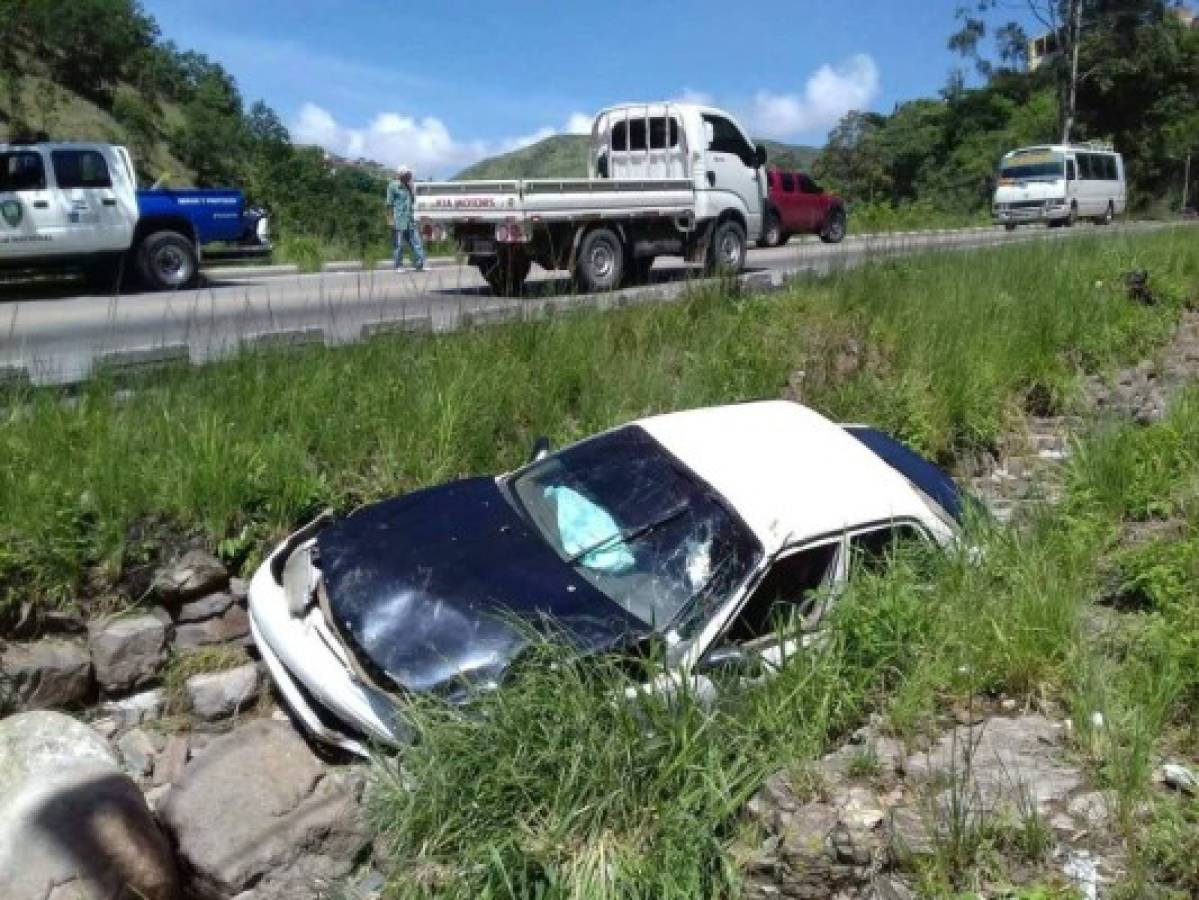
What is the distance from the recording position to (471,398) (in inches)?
279

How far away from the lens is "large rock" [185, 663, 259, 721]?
5.37 meters

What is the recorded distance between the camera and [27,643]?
17.6 feet

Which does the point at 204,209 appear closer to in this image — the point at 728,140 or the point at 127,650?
the point at 728,140

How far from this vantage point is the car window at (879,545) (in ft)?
15.0

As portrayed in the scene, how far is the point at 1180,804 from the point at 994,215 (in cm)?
3162

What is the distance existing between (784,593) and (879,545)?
54 centimetres

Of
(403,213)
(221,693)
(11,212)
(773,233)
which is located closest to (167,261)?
(11,212)

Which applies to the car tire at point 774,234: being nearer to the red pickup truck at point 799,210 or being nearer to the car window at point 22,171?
the red pickup truck at point 799,210

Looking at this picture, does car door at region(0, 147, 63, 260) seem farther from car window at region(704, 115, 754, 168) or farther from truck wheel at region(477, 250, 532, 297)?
car window at region(704, 115, 754, 168)

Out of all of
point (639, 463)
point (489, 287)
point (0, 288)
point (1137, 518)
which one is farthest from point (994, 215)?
point (639, 463)

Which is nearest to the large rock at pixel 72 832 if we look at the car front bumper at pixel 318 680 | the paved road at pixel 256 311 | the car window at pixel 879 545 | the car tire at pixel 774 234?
the car front bumper at pixel 318 680

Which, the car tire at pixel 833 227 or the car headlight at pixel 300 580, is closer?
the car headlight at pixel 300 580

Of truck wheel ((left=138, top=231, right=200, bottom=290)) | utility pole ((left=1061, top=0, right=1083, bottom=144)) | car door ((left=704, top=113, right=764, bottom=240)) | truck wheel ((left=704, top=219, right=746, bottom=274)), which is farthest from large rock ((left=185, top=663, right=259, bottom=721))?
utility pole ((left=1061, top=0, right=1083, bottom=144))

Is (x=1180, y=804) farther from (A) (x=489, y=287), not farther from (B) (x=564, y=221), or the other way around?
(A) (x=489, y=287)
